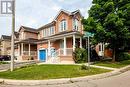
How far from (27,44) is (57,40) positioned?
40.6 feet

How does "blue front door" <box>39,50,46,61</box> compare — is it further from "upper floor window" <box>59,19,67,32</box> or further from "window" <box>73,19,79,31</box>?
"window" <box>73,19,79,31</box>

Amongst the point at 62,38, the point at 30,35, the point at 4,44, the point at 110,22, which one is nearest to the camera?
the point at 110,22

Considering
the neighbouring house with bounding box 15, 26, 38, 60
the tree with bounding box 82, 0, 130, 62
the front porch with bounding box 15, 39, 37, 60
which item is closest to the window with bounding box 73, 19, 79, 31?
the tree with bounding box 82, 0, 130, 62

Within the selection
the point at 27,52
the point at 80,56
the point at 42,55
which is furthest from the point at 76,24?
the point at 27,52

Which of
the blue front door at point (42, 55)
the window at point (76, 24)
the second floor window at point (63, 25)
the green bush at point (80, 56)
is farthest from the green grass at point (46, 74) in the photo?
the blue front door at point (42, 55)

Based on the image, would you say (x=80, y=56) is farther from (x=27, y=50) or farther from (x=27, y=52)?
(x=27, y=50)

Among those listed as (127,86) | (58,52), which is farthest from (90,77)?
(58,52)

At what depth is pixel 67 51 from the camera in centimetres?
2958

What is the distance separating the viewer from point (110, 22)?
74.8 feet

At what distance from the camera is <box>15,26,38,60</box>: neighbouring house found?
4300 cm

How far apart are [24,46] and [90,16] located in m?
22.4

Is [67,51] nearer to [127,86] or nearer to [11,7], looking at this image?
[11,7]

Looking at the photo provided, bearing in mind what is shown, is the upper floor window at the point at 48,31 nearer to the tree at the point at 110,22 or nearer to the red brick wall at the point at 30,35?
the red brick wall at the point at 30,35

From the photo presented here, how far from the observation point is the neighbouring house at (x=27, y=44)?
141ft
